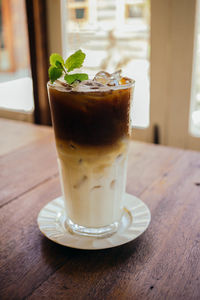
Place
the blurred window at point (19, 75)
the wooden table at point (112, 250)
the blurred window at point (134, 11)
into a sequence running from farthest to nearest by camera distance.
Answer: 1. the blurred window at point (19, 75)
2. the blurred window at point (134, 11)
3. the wooden table at point (112, 250)

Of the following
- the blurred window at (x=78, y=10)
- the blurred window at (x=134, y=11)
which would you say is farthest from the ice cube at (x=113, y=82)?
the blurred window at (x=78, y=10)

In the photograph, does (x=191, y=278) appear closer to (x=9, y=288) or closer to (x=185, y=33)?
(x=9, y=288)

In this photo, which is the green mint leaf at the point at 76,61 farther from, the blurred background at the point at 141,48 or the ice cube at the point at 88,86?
the blurred background at the point at 141,48

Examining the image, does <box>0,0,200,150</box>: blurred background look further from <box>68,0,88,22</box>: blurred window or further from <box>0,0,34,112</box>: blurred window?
<box>0,0,34,112</box>: blurred window

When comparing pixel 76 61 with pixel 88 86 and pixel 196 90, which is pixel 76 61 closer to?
pixel 88 86

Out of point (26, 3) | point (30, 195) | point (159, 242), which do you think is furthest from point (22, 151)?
point (26, 3)

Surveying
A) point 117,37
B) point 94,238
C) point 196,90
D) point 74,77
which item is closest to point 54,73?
point 74,77
